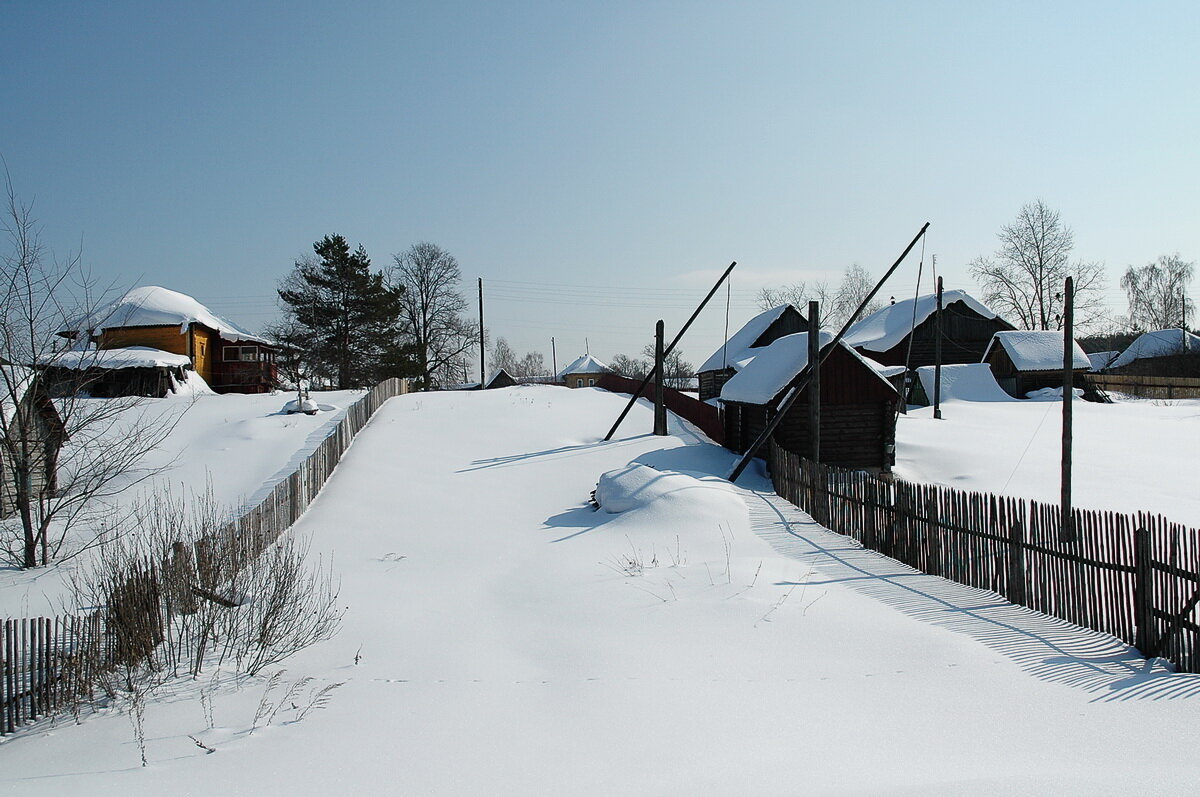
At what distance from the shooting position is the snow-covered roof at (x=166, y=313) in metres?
34.7

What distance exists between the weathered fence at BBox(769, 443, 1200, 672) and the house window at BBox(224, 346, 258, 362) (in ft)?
117

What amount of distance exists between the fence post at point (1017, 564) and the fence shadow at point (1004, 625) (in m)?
0.15

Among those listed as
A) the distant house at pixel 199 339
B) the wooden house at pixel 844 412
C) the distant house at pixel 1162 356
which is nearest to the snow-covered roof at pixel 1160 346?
the distant house at pixel 1162 356

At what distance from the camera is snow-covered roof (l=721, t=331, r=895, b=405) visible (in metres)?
19.8

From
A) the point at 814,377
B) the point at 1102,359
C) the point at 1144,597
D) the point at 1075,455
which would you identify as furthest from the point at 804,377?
the point at 1102,359

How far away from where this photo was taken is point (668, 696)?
5602 millimetres

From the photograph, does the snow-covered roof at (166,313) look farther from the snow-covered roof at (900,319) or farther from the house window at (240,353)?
the snow-covered roof at (900,319)

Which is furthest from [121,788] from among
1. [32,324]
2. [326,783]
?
[32,324]

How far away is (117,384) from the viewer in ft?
106

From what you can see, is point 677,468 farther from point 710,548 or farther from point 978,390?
point 978,390

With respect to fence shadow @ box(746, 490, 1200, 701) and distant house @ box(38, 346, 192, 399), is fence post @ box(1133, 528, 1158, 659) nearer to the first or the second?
fence shadow @ box(746, 490, 1200, 701)

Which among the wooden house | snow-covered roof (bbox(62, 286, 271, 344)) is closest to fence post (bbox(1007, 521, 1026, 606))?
the wooden house

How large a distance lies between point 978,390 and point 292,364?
4281 cm

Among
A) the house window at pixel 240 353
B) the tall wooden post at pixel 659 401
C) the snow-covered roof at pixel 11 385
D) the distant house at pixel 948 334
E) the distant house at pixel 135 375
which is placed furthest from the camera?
the distant house at pixel 948 334
